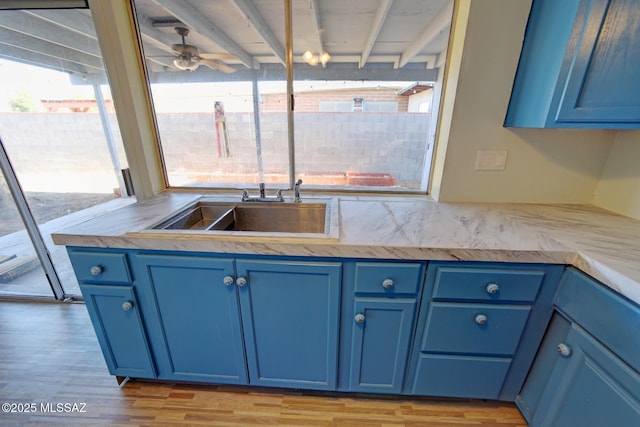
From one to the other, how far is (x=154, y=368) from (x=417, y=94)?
2225 mm

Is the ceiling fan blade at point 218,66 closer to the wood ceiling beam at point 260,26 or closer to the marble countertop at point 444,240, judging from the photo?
the wood ceiling beam at point 260,26

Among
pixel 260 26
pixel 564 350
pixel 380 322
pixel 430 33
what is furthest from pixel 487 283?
pixel 260 26

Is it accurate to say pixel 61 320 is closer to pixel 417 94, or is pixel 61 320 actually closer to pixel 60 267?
pixel 60 267

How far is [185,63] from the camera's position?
1587 millimetres

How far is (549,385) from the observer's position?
1.06 metres

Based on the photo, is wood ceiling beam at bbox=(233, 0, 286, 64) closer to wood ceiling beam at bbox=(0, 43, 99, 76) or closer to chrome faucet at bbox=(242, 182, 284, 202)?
chrome faucet at bbox=(242, 182, 284, 202)

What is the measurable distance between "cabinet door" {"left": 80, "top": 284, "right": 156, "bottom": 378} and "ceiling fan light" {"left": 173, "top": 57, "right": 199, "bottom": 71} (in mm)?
1377

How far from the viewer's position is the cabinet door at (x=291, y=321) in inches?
42.0

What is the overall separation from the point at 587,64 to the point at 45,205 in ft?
10.8

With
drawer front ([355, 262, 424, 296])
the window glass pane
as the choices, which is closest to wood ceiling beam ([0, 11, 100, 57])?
the window glass pane

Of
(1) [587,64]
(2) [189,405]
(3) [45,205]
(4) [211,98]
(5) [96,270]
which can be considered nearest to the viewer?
(1) [587,64]

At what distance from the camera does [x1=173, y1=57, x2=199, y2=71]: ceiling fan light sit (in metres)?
1.58

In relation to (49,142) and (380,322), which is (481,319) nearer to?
(380,322)

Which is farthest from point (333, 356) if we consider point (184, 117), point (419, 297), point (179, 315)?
point (184, 117)
